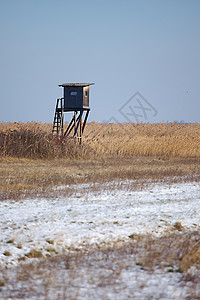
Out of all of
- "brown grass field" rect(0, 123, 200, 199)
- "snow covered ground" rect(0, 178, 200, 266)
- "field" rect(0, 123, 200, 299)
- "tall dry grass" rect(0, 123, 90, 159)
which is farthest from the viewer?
"tall dry grass" rect(0, 123, 90, 159)

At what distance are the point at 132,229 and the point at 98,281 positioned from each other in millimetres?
2375

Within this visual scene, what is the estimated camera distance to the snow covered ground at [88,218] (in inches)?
236

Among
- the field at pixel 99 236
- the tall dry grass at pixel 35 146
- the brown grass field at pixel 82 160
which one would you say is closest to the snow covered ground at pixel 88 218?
the field at pixel 99 236

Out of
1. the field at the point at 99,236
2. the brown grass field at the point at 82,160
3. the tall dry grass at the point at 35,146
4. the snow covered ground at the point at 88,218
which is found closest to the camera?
the field at the point at 99,236

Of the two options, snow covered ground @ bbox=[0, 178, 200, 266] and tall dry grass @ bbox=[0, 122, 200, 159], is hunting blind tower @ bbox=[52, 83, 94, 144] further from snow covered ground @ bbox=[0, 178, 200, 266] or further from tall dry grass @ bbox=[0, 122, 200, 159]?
snow covered ground @ bbox=[0, 178, 200, 266]

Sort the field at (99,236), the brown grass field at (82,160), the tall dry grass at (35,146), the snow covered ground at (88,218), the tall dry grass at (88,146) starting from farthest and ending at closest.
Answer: the tall dry grass at (88,146) < the tall dry grass at (35,146) < the brown grass field at (82,160) < the snow covered ground at (88,218) < the field at (99,236)

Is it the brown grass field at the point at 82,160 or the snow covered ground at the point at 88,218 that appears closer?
the snow covered ground at the point at 88,218

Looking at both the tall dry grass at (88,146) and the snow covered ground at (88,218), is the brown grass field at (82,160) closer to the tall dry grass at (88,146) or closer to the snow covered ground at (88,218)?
the tall dry grass at (88,146)

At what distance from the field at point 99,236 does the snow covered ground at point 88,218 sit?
0.6 inches

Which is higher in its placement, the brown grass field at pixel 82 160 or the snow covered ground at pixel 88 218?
the brown grass field at pixel 82 160

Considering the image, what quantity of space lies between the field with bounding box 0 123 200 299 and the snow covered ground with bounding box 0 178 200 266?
15 mm

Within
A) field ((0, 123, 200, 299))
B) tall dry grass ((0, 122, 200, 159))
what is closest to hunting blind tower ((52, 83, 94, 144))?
tall dry grass ((0, 122, 200, 159))

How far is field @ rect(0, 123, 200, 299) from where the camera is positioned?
438cm

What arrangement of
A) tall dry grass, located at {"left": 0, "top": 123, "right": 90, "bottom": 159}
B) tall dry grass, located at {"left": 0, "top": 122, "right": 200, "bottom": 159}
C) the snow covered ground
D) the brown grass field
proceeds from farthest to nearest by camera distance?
1. tall dry grass, located at {"left": 0, "top": 122, "right": 200, "bottom": 159}
2. tall dry grass, located at {"left": 0, "top": 123, "right": 90, "bottom": 159}
3. the brown grass field
4. the snow covered ground
